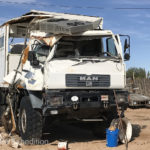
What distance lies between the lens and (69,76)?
26.1 feet

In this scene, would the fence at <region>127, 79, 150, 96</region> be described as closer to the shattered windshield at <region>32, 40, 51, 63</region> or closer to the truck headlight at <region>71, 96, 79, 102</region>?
the shattered windshield at <region>32, 40, 51, 63</region>

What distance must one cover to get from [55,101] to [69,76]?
2.33ft

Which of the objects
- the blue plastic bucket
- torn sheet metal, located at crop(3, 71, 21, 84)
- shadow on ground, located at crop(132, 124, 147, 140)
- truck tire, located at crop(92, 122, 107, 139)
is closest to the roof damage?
torn sheet metal, located at crop(3, 71, 21, 84)

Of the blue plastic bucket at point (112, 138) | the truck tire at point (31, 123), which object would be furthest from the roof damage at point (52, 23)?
the blue plastic bucket at point (112, 138)

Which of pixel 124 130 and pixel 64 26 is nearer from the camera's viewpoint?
pixel 64 26

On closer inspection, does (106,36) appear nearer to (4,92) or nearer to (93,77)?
(93,77)

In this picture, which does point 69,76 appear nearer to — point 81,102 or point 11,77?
point 81,102

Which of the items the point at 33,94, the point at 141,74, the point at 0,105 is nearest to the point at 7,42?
the point at 0,105

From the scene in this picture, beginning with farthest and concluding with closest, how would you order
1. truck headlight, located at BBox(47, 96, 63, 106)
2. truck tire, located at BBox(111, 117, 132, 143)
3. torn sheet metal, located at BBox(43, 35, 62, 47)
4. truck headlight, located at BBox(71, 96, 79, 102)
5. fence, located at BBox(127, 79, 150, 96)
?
fence, located at BBox(127, 79, 150, 96) → truck tire, located at BBox(111, 117, 132, 143) → torn sheet metal, located at BBox(43, 35, 62, 47) → truck headlight, located at BBox(71, 96, 79, 102) → truck headlight, located at BBox(47, 96, 63, 106)

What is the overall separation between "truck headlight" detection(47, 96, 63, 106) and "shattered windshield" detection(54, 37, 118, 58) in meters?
1.09

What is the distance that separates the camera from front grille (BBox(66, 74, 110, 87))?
7969 millimetres

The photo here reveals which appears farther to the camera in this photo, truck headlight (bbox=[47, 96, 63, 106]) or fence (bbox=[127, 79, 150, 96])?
fence (bbox=[127, 79, 150, 96])

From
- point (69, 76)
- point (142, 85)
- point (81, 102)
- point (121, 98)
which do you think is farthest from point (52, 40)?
point (142, 85)

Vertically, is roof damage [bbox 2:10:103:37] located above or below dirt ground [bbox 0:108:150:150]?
above
